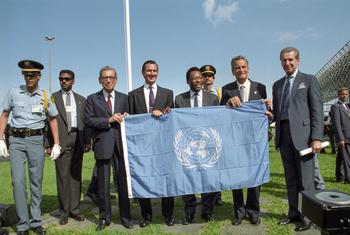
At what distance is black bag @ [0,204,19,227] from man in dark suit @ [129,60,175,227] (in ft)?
6.19

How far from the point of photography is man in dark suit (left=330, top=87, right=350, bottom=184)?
340 inches

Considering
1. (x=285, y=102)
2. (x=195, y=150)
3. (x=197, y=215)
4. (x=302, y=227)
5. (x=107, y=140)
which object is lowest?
(x=197, y=215)

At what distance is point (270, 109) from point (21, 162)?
12.2 ft

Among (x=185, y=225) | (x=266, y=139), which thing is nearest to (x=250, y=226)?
(x=185, y=225)

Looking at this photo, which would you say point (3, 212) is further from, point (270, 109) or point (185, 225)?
point (270, 109)

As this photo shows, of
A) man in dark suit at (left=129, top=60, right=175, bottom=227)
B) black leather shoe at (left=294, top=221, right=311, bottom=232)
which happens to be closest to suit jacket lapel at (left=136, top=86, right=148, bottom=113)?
man in dark suit at (left=129, top=60, right=175, bottom=227)

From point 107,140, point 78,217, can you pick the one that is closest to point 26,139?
point 107,140

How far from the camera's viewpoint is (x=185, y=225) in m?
5.30

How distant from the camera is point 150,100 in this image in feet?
17.9

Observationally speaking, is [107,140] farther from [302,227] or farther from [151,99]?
[302,227]

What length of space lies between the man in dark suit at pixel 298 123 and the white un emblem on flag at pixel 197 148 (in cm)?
102

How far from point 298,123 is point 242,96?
2.98 ft

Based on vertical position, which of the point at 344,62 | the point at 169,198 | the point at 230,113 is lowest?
the point at 169,198

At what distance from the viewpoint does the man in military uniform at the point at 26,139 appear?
4.91 m
